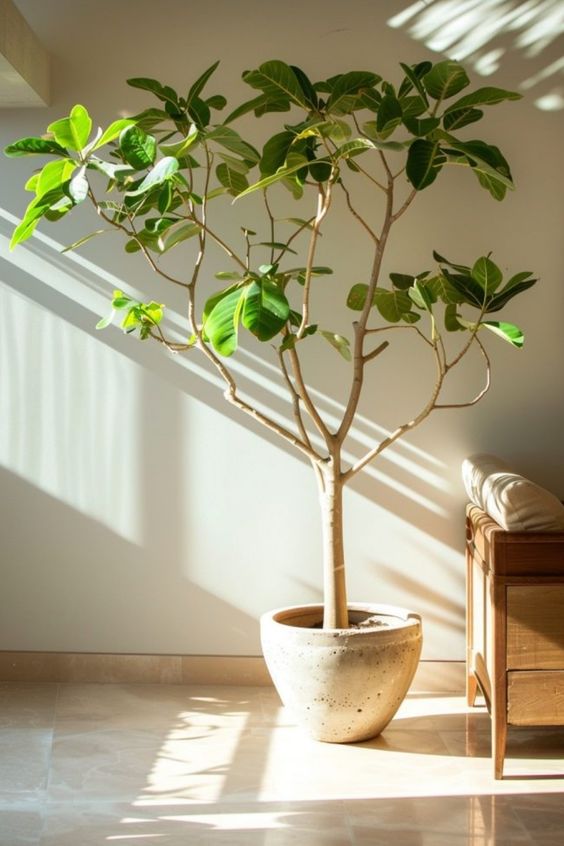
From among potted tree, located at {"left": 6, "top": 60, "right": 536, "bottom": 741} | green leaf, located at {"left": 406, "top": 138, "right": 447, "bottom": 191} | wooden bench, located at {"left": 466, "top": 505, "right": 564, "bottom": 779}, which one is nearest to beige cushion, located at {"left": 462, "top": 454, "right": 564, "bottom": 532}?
wooden bench, located at {"left": 466, "top": 505, "right": 564, "bottom": 779}

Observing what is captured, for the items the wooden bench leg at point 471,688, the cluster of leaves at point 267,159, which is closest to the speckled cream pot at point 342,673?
the wooden bench leg at point 471,688

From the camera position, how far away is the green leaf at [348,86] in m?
3.01

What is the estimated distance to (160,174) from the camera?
2.61 metres

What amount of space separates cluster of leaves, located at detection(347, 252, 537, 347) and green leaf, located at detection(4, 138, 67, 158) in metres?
0.97

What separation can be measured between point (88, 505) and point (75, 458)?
0.16m

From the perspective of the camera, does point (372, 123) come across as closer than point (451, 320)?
Yes

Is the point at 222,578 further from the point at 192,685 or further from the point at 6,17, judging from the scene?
the point at 6,17

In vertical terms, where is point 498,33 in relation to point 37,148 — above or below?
above

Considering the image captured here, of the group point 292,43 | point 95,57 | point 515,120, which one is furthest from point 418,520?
point 95,57

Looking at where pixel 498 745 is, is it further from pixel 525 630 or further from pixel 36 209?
pixel 36 209

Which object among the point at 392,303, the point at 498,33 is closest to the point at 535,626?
the point at 392,303

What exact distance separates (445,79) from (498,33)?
2.70ft

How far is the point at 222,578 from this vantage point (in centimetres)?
385

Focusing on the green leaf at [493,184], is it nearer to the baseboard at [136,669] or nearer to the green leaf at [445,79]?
the green leaf at [445,79]
